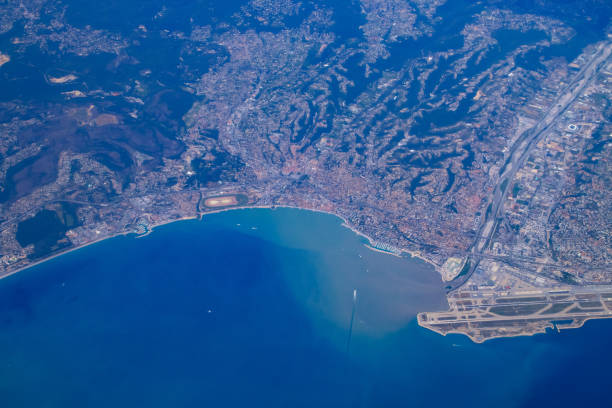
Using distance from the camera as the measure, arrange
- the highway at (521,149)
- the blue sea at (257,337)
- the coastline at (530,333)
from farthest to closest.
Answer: the highway at (521,149) < the coastline at (530,333) < the blue sea at (257,337)

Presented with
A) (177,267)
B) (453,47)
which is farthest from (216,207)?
(453,47)

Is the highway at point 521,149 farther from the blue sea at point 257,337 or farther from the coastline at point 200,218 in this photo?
the blue sea at point 257,337

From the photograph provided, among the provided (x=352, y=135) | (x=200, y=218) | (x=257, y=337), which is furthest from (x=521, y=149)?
(x=200, y=218)

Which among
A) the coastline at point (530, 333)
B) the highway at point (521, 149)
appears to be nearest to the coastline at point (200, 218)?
the highway at point (521, 149)

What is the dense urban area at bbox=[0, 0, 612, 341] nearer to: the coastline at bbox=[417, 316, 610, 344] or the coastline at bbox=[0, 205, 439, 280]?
the coastline at bbox=[417, 316, 610, 344]

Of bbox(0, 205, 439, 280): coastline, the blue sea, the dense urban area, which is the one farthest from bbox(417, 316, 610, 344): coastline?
bbox(0, 205, 439, 280): coastline

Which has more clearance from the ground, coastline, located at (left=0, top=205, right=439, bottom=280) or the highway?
the highway

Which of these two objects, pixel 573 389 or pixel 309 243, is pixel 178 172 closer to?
pixel 309 243
